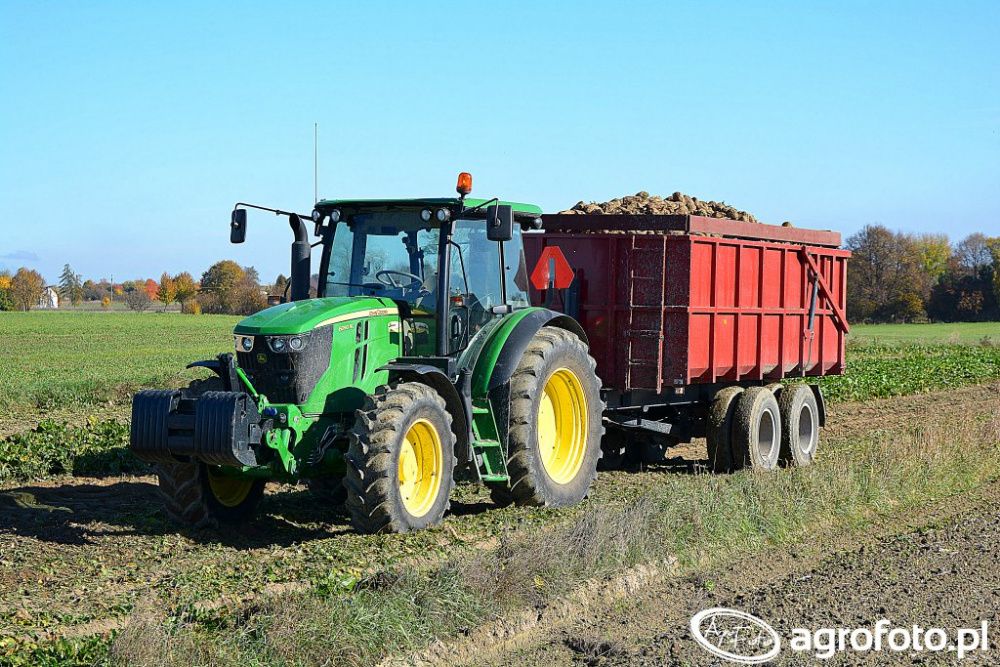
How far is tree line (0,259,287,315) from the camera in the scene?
82.2 meters

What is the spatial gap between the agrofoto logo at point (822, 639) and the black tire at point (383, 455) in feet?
8.29

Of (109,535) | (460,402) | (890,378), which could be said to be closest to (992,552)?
(460,402)

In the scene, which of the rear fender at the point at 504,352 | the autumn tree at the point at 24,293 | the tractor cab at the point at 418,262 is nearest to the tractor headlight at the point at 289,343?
the tractor cab at the point at 418,262

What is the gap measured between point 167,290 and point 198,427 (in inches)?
4618

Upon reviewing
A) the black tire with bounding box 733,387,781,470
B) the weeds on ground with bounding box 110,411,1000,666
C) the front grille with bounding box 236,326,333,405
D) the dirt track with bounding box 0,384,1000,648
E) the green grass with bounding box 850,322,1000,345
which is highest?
the front grille with bounding box 236,326,333,405

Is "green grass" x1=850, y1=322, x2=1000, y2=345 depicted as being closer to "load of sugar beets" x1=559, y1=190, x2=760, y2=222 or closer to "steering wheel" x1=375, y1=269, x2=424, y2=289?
"load of sugar beets" x1=559, y1=190, x2=760, y2=222

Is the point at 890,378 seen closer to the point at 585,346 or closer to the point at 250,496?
the point at 585,346

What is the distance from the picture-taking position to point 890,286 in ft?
254

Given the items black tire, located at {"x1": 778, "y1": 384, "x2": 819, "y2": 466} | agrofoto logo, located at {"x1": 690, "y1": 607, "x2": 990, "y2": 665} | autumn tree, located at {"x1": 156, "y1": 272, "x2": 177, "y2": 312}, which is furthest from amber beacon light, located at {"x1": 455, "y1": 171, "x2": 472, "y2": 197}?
autumn tree, located at {"x1": 156, "y1": 272, "x2": 177, "y2": 312}

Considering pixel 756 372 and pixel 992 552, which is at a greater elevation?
pixel 756 372

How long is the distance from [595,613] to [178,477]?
3638mm

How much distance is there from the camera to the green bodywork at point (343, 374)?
8578mm

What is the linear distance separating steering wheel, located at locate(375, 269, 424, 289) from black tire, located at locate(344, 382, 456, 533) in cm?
121

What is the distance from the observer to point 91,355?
36.5 meters
